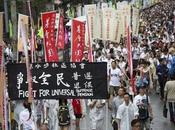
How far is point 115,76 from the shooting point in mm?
18359

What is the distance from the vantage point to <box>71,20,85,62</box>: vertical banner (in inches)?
588

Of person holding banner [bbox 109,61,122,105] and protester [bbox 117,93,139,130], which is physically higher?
person holding banner [bbox 109,61,122,105]

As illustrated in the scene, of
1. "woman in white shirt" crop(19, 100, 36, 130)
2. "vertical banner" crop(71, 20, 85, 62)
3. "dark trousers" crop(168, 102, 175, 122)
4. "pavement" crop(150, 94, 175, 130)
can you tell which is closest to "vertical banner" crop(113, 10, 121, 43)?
"pavement" crop(150, 94, 175, 130)

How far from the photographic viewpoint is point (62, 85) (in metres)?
11.9

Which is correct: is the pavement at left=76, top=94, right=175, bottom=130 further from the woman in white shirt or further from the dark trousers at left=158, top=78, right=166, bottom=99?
the woman in white shirt

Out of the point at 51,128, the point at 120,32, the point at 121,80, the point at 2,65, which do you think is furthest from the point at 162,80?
the point at 2,65

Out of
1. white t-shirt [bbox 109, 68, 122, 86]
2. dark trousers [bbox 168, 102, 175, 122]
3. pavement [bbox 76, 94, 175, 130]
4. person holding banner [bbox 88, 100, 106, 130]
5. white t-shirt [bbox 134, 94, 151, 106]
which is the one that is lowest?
pavement [bbox 76, 94, 175, 130]

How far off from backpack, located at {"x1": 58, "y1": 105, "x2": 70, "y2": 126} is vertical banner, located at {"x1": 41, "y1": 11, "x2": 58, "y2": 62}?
1779mm

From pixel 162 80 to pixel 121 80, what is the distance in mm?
1846

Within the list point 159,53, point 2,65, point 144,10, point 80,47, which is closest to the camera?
point 2,65

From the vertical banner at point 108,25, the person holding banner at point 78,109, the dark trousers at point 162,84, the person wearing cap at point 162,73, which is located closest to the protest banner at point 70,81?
the person holding banner at point 78,109

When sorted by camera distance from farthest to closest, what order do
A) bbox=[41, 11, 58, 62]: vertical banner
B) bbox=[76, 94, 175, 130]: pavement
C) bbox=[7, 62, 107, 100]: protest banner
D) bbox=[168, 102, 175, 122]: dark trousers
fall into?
1. bbox=[168, 102, 175, 122]: dark trousers
2. bbox=[76, 94, 175, 130]: pavement
3. bbox=[41, 11, 58, 62]: vertical banner
4. bbox=[7, 62, 107, 100]: protest banner

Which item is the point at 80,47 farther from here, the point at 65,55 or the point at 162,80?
the point at 65,55

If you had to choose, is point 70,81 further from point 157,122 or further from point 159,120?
point 159,120
